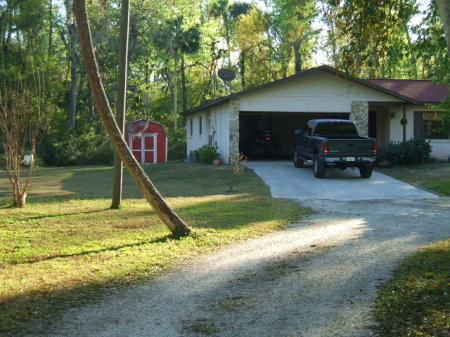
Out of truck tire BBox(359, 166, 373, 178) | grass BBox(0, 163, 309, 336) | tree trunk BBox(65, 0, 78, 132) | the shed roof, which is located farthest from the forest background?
grass BBox(0, 163, 309, 336)

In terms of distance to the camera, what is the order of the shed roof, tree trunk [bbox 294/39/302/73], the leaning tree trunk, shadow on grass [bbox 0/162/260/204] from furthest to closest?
tree trunk [bbox 294/39/302/73] → the shed roof → shadow on grass [bbox 0/162/260/204] → the leaning tree trunk

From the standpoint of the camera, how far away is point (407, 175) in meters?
20.7

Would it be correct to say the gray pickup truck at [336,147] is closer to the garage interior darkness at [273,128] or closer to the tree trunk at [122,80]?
the tree trunk at [122,80]

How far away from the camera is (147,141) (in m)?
37.4

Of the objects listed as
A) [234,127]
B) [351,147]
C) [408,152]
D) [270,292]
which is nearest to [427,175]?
[408,152]

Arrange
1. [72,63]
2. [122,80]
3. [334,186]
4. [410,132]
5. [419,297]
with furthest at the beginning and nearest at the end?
1. [72,63]
2. [410,132]
3. [334,186]
4. [122,80]
5. [419,297]

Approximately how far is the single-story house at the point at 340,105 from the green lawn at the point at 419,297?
49.2 feet

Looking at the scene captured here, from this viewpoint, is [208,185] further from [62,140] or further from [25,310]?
[62,140]

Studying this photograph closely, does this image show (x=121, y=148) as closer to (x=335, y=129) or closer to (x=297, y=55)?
(x=335, y=129)

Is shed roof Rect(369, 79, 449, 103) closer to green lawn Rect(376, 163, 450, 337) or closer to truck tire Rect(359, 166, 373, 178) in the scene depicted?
truck tire Rect(359, 166, 373, 178)

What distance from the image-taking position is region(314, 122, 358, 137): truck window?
820 inches

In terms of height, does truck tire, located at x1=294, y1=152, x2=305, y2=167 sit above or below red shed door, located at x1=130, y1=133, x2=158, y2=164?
below

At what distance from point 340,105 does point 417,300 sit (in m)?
19.6

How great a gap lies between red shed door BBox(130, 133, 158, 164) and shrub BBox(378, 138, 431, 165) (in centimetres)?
1793
